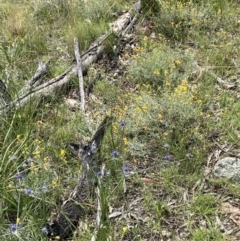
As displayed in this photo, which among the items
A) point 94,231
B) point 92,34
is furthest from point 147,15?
point 94,231

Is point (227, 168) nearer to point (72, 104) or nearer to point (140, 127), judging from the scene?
point (140, 127)

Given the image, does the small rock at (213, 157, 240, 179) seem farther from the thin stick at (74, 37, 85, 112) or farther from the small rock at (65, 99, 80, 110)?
the small rock at (65, 99, 80, 110)

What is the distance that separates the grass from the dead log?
3.4 inches

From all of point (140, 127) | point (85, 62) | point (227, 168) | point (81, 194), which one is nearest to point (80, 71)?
point (85, 62)

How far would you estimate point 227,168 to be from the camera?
3.39 meters

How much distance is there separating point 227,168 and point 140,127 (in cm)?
79

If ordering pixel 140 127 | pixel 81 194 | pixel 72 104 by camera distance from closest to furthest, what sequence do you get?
pixel 81 194 < pixel 140 127 < pixel 72 104

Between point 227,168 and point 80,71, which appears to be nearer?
point 227,168

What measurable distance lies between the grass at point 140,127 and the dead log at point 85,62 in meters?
0.09

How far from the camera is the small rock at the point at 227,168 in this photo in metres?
3.34

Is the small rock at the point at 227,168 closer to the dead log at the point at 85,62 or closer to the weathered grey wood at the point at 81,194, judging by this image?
the weathered grey wood at the point at 81,194

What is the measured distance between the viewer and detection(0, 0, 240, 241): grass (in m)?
3.12

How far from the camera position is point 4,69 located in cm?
487

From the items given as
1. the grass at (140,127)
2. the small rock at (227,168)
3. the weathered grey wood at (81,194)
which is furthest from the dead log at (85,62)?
the small rock at (227,168)
